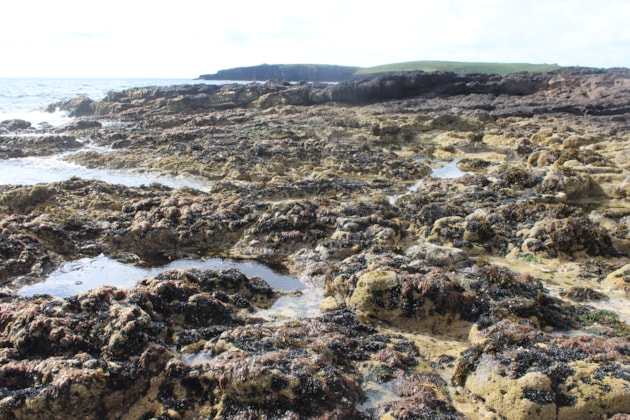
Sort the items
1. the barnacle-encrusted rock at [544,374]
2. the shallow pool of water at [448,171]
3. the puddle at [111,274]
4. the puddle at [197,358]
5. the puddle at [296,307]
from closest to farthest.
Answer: the barnacle-encrusted rock at [544,374] → the puddle at [197,358] → the puddle at [296,307] → the puddle at [111,274] → the shallow pool of water at [448,171]

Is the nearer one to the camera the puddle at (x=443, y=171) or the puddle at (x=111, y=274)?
the puddle at (x=111, y=274)

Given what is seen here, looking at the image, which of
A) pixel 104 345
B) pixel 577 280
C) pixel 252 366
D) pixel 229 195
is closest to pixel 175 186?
pixel 229 195

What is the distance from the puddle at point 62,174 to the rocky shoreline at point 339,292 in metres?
1.15

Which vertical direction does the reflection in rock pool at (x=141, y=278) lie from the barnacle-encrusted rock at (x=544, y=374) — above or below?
below

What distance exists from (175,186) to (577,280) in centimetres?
1702

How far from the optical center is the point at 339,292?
30.8ft

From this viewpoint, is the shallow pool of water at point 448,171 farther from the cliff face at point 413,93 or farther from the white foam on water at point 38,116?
the white foam on water at point 38,116

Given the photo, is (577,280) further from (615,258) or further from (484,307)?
(484,307)

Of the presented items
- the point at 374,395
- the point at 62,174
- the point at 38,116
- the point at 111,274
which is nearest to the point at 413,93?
the point at 62,174

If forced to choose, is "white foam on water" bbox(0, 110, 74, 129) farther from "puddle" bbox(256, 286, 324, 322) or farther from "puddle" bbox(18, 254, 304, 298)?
"puddle" bbox(256, 286, 324, 322)

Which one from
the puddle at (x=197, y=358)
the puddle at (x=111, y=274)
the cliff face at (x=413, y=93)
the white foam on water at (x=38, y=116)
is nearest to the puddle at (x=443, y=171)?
the puddle at (x=111, y=274)

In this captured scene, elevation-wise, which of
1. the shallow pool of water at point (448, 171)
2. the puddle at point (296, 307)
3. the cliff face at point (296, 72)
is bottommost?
the puddle at point (296, 307)

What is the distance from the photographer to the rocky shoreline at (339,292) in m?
5.61

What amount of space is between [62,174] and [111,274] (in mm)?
15567
